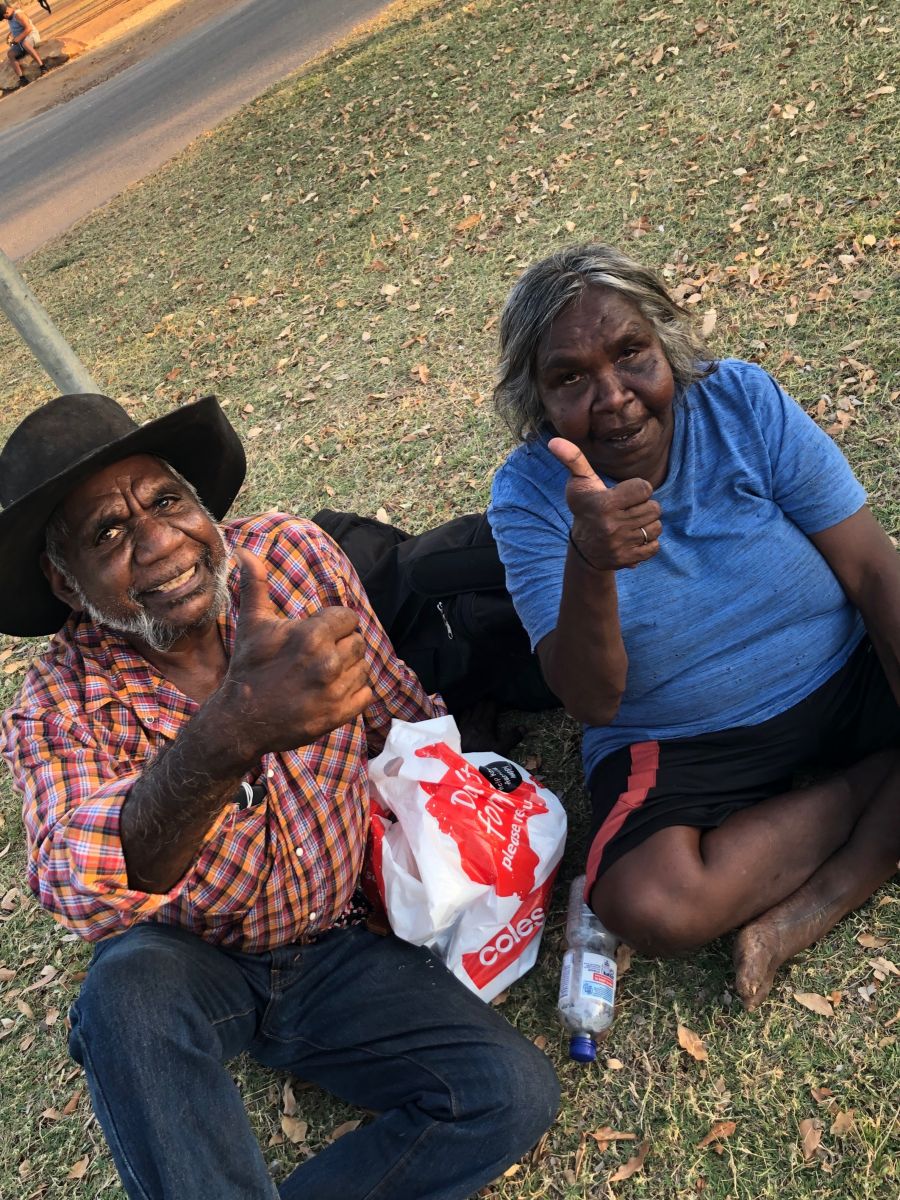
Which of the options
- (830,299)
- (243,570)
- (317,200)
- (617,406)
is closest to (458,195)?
(317,200)

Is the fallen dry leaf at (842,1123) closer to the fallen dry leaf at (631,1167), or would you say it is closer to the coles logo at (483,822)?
the fallen dry leaf at (631,1167)

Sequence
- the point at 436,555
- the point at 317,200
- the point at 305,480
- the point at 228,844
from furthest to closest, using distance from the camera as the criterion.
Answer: the point at 317,200 < the point at 305,480 < the point at 436,555 < the point at 228,844

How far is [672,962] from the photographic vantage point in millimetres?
2867

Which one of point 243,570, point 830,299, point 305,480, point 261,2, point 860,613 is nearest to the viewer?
point 243,570

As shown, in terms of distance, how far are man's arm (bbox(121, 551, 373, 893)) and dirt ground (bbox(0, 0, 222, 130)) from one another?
68.9 feet

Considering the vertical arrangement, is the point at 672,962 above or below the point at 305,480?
below

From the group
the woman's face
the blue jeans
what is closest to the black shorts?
the blue jeans

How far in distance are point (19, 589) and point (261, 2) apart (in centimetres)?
1929

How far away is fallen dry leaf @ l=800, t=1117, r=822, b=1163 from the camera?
238 centimetres

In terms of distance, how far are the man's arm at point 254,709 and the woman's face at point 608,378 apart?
3.23ft

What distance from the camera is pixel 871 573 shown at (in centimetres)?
268

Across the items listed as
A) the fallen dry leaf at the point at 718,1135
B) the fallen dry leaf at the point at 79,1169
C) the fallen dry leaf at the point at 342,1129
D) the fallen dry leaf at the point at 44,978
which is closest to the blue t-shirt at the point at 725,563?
the fallen dry leaf at the point at 718,1135

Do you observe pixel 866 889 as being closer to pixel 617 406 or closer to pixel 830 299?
pixel 617 406

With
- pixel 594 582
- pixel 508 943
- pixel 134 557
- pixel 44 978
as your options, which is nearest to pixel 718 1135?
pixel 508 943
